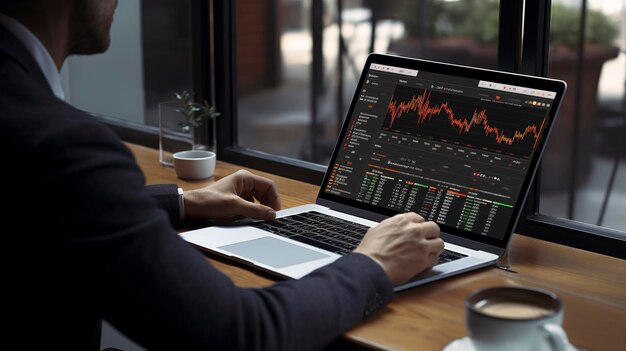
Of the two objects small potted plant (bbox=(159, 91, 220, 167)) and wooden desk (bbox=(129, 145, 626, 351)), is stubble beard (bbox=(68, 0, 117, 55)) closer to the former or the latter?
wooden desk (bbox=(129, 145, 626, 351))

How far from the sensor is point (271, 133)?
22.2 feet

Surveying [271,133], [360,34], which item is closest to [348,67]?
[360,34]

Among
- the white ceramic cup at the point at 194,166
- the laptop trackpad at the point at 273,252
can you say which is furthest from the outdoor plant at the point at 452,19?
the laptop trackpad at the point at 273,252

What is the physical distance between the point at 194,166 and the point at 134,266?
1.00 metres

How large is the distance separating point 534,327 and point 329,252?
0.51m

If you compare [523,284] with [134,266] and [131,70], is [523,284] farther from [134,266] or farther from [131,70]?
[131,70]

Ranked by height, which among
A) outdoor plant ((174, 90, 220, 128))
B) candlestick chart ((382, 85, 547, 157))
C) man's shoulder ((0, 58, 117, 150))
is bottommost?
outdoor plant ((174, 90, 220, 128))

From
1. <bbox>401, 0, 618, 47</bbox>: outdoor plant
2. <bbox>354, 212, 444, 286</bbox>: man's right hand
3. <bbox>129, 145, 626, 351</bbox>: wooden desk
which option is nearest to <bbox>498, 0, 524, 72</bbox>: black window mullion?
<bbox>129, 145, 626, 351</bbox>: wooden desk

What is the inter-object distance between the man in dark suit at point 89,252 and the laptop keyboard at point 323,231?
279 millimetres

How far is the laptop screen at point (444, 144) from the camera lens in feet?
4.66

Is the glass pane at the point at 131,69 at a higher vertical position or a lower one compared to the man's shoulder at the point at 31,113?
lower

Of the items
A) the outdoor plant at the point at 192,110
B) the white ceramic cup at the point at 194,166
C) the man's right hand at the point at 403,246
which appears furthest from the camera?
the outdoor plant at the point at 192,110

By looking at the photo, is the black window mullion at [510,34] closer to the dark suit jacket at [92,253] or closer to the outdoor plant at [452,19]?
the dark suit jacket at [92,253]

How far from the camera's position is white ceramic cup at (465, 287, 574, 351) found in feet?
3.02
